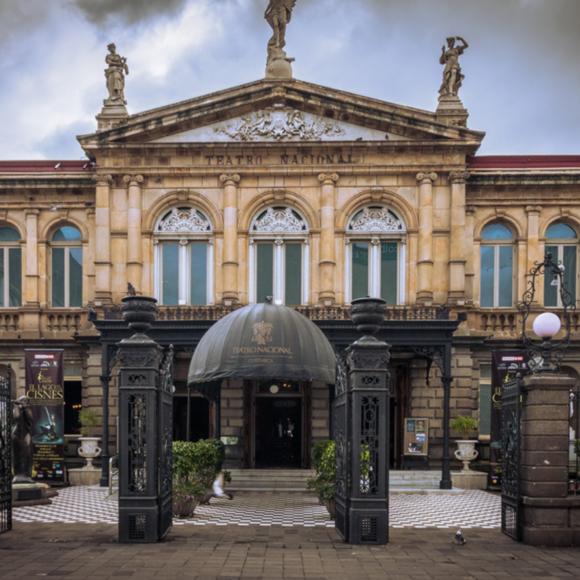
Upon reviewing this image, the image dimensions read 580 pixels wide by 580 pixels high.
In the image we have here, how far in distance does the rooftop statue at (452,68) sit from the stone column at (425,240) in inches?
123

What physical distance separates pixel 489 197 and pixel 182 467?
591 inches

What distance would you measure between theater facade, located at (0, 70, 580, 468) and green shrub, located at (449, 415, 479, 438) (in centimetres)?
65

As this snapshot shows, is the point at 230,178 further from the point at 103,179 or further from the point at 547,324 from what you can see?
the point at 547,324

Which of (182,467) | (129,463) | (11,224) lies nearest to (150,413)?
(129,463)

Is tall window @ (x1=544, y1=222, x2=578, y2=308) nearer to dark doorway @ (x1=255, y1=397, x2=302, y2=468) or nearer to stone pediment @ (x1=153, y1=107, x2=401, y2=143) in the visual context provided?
stone pediment @ (x1=153, y1=107, x2=401, y2=143)

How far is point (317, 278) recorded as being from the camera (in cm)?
2522

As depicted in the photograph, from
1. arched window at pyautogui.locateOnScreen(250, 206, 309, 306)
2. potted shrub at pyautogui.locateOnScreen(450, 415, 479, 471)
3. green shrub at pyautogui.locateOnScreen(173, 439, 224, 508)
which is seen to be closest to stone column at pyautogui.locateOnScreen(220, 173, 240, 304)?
arched window at pyautogui.locateOnScreen(250, 206, 309, 306)

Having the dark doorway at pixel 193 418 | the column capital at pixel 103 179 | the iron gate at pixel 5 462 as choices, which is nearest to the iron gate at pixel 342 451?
the iron gate at pixel 5 462

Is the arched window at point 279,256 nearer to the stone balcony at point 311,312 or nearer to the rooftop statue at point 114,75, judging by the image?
the stone balcony at point 311,312

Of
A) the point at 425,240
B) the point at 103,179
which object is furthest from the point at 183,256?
the point at 425,240

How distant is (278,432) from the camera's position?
25453 mm

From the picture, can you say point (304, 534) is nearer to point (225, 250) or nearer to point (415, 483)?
point (415, 483)

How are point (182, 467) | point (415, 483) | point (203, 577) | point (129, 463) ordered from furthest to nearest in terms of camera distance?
point (415, 483), point (182, 467), point (129, 463), point (203, 577)

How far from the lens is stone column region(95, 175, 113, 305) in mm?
25156
